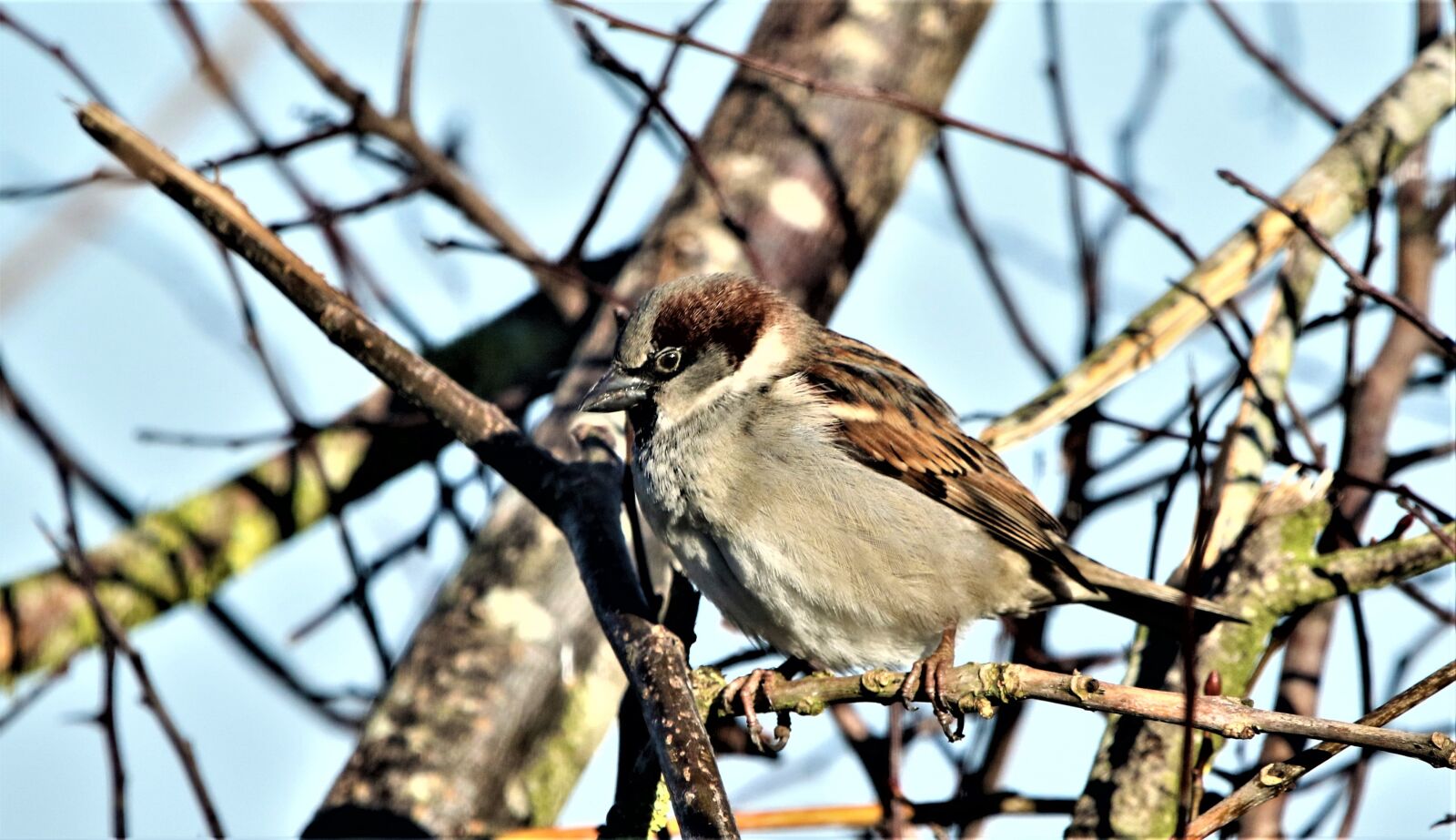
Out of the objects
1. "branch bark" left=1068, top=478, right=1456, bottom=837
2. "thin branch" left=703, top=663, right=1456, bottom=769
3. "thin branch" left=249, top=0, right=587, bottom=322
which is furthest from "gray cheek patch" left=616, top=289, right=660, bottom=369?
"branch bark" left=1068, top=478, right=1456, bottom=837

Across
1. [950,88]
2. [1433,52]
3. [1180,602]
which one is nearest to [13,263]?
[1180,602]

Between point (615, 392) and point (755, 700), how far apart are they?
0.85 m

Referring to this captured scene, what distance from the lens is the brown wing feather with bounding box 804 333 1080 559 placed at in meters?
3.22

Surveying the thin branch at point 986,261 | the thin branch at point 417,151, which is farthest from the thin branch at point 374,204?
the thin branch at point 986,261

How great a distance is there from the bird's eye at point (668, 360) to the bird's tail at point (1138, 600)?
0.99m

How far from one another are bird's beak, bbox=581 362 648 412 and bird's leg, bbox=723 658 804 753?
0.72 meters

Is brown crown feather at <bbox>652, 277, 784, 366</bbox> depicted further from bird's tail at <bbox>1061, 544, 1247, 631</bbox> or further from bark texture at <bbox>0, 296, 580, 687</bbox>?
bark texture at <bbox>0, 296, 580, 687</bbox>

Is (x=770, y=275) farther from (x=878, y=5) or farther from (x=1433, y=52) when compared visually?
(x=1433, y=52)

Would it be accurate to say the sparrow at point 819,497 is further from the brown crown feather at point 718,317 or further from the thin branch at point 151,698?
the thin branch at point 151,698

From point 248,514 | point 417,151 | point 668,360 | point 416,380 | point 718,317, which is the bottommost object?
point 416,380

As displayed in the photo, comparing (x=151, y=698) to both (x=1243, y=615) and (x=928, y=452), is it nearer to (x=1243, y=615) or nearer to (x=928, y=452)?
(x=928, y=452)

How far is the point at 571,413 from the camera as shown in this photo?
12.2 feet

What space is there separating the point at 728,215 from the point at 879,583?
3.71ft

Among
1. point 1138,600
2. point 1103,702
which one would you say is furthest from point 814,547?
point 1103,702
